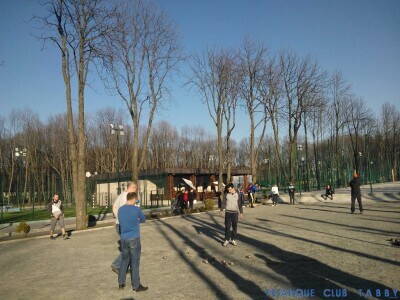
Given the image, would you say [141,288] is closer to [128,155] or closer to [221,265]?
[221,265]

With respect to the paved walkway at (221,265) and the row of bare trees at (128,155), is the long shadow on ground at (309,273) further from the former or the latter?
the row of bare trees at (128,155)

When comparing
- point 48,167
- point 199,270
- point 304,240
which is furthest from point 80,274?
point 48,167

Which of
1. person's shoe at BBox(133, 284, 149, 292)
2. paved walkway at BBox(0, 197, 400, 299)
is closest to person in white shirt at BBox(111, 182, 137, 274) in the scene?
paved walkway at BBox(0, 197, 400, 299)

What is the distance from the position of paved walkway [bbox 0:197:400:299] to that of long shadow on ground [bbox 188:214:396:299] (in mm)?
15

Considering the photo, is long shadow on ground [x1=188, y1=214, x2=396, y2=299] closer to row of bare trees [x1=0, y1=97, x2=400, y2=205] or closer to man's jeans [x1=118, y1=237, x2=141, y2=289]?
man's jeans [x1=118, y1=237, x2=141, y2=289]

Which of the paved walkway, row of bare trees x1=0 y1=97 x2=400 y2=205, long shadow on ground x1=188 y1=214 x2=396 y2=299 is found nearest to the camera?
long shadow on ground x1=188 y1=214 x2=396 y2=299

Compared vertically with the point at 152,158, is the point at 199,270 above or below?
below

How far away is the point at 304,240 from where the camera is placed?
10.2 metres

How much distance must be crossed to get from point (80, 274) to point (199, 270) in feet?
8.46

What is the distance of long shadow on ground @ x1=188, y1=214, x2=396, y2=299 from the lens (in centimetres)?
580

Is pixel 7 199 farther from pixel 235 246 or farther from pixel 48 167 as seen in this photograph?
pixel 235 246

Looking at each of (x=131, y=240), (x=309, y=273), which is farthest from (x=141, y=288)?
(x=309, y=273)

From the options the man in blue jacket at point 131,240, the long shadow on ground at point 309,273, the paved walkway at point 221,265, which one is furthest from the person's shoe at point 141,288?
the long shadow on ground at point 309,273

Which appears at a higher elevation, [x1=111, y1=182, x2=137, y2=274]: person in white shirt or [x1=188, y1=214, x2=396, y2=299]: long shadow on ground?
[x1=111, y1=182, x2=137, y2=274]: person in white shirt
